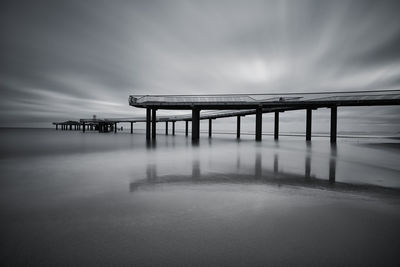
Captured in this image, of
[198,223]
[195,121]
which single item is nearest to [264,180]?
[198,223]

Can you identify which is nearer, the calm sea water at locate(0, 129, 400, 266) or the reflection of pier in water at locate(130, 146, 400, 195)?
the calm sea water at locate(0, 129, 400, 266)

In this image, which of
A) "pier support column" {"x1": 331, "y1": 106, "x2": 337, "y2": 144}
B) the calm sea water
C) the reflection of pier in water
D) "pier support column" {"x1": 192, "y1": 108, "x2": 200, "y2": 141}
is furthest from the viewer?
"pier support column" {"x1": 192, "y1": 108, "x2": 200, "y2": 141}

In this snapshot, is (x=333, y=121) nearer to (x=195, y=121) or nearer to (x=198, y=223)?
(x=195, y=121)

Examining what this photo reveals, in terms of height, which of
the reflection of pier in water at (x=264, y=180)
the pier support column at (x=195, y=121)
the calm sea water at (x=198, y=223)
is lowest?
the reflection of pier in water at (x=264, y=180)

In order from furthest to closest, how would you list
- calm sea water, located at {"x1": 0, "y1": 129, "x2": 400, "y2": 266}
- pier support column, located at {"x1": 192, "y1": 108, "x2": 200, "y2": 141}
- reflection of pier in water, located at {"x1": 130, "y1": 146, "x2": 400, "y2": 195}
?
pier support column, located at {"x1": 192, "y1": 108, "x2": 200, "y2": 141}, reflection of pier in water, located at {"x1": 130, "y1": 146, "x2": 400, "y2": 195}, calm sea water, located at {"x1": 0, "y1": 129, "x2": 400, "y2": 266}

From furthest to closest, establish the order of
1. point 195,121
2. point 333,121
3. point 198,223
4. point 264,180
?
point 195,121
point 333,121
point 264,180
point 198,223

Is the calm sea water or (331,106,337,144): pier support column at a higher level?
(331,106,337,144): pier support column

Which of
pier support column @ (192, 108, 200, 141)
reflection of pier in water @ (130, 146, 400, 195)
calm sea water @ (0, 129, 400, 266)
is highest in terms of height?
pier support column @ (192, 108, 200, 141)

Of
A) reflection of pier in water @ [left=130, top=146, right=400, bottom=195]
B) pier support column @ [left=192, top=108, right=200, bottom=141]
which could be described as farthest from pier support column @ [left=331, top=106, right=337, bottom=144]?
reflection of pier in water @ [left=130, top=146, right=400, bottom=195]

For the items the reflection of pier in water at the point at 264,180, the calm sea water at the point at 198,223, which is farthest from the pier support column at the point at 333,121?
the calm sea water at the point at 198,223

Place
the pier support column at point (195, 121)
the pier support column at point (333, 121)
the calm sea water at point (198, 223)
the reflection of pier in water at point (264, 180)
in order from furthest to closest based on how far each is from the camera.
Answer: the pier support column at point (195, 121), the pier support column at point (333, 121), the reflection of pier in water at point (264, 180), the calm sea water at point (198, 223)

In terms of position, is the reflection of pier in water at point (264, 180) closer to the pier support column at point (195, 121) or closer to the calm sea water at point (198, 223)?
the calm sea water at point (198, 223)

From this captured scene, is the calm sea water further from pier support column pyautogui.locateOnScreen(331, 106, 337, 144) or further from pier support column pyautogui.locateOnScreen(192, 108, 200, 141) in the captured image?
pier support column pyautogui.locateOnScreen(331, 106, 337, 144)

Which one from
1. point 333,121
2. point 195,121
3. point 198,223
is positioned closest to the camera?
point 198,223
